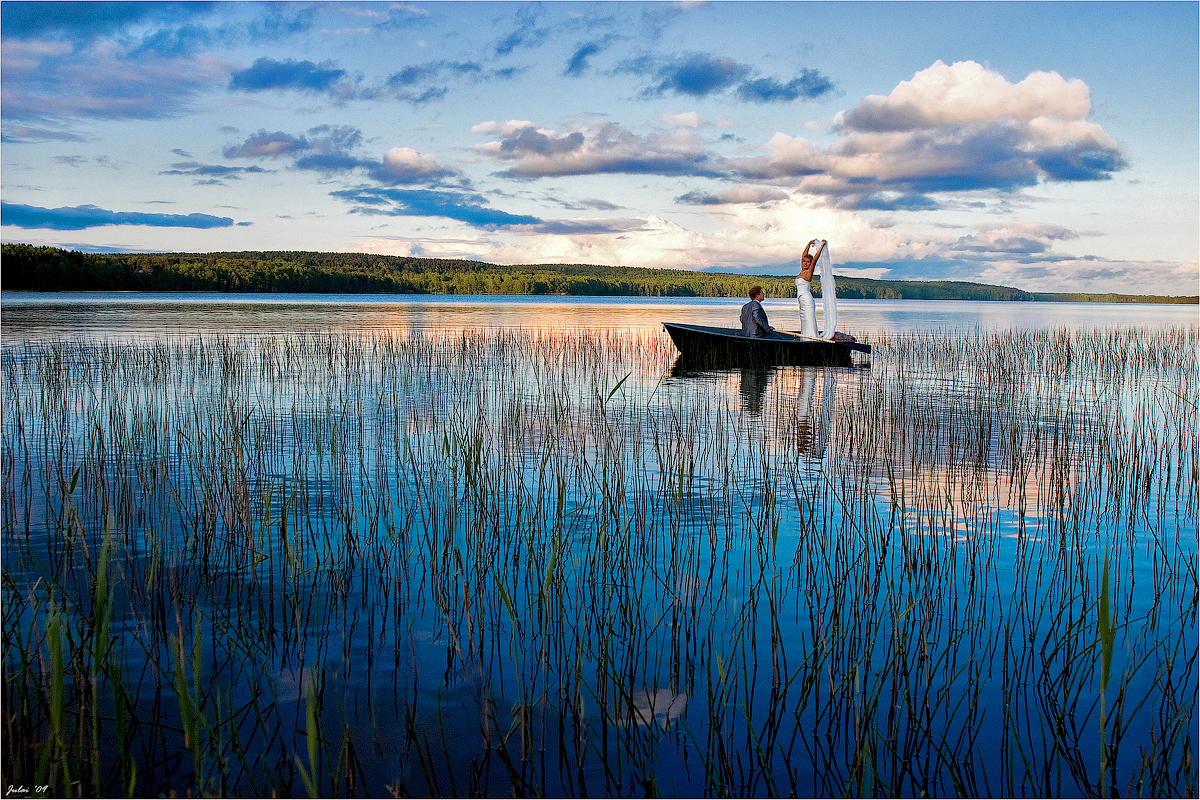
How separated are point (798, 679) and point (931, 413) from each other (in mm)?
8032

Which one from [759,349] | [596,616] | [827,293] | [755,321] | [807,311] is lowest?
[596,616]

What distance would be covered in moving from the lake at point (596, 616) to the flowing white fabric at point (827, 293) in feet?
25.1

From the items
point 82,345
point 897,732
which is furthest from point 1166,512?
point 82,345

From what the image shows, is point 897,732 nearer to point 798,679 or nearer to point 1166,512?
point 798,679

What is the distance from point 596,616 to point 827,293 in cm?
→ 1419

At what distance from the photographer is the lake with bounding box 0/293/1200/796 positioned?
2930 mm

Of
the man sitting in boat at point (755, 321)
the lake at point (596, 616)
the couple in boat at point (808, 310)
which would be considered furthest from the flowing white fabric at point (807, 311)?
the lake at point (596, 616)

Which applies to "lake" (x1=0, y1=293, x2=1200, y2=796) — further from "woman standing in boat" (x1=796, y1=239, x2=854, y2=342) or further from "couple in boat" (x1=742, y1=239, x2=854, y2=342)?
"couple in boat" (x1=742, y1=239, x2=854, y2=342)

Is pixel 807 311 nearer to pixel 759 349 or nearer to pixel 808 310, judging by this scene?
pixel 808 310

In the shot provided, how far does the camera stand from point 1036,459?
799cm

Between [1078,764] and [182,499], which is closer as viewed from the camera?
[1078,764]

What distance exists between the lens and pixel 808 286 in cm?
1666

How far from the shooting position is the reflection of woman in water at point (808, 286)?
50.4 feet

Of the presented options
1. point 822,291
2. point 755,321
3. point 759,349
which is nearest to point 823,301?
point 822,291
